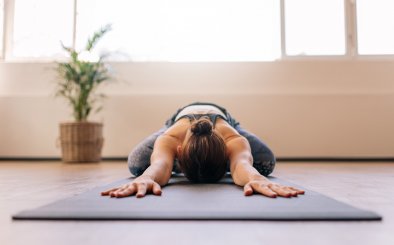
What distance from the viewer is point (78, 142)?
3918 millimetres

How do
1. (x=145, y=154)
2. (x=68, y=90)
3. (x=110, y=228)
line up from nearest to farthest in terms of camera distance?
(x=110, y=228) → (x=145, y=154) → (x=68, y=90)

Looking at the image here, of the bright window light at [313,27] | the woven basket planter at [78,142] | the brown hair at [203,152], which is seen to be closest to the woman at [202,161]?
the brown hair at [203,152]

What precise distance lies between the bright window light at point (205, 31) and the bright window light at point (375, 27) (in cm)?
97

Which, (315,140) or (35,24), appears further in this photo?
(35,24)

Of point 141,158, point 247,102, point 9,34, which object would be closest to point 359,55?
point 247,102

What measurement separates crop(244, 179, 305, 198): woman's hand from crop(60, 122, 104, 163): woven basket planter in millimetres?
2835

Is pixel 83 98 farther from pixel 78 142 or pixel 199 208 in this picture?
pixel 199 208

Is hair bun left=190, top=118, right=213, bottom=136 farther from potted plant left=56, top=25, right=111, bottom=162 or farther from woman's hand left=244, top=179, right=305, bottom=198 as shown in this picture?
potted plant left=56, top=25, right=111, bottom=162

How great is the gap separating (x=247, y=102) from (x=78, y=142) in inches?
73.0

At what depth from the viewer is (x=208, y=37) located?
175 inches

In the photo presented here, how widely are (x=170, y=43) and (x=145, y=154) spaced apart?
2.51m

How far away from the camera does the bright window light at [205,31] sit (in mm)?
4445

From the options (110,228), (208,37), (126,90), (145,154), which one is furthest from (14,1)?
(110,228)

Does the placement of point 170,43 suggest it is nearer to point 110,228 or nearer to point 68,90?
point 68,90
